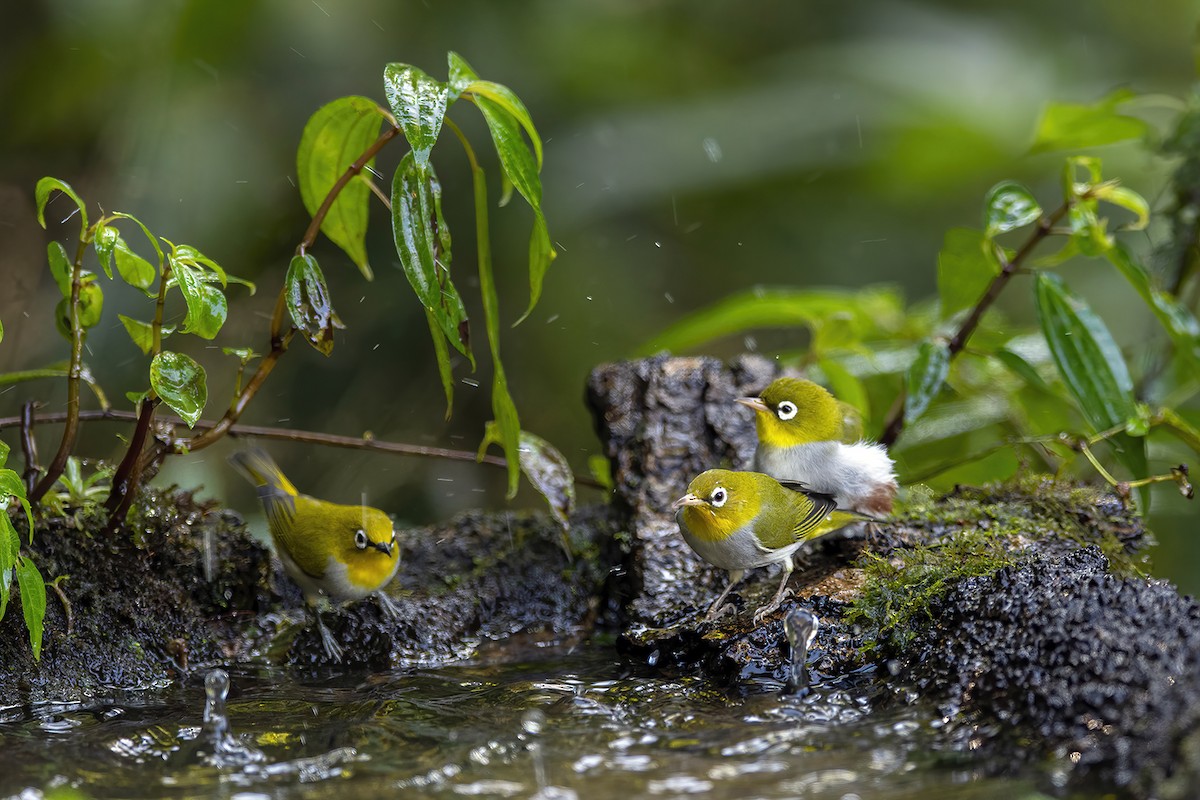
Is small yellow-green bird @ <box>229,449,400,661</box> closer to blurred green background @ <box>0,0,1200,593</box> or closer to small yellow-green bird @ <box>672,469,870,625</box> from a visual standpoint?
small yellow-green bird @ <box>672,469,870,625</box>

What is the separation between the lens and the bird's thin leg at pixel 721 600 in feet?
10.5

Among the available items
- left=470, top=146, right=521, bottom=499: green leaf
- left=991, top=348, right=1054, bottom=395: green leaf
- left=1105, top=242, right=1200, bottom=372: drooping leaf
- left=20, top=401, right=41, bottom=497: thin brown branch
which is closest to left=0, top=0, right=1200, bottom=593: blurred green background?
left=1105, top=242, right=1200, bottom=372: drooping leaf

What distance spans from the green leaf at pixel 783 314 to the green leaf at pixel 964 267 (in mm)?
408

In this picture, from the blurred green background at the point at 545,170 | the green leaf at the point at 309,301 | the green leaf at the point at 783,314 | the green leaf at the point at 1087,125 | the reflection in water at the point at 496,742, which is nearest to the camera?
the reflection in water at the point at 496,742

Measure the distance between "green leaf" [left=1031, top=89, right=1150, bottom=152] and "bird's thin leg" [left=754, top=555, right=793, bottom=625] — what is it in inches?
78.2

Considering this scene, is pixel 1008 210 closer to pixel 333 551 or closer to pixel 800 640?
pixel 800 640

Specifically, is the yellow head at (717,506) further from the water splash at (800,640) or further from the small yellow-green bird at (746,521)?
the water splash at (800,640)

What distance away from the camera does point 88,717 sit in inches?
112

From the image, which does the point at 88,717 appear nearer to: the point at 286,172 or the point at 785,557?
the point at 785,557

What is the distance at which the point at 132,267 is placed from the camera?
279cm

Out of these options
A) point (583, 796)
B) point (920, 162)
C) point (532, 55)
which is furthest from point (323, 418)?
point (583, 796)

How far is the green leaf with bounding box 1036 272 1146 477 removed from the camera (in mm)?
3654

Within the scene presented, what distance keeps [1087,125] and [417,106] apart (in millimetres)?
2772

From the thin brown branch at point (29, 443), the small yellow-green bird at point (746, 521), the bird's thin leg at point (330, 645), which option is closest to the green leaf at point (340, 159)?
the thin brown branch at point (29, 443)
